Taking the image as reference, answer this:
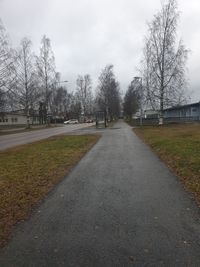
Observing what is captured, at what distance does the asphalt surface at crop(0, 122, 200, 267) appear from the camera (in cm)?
354

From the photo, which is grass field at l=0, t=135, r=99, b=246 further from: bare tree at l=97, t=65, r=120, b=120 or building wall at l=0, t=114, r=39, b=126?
building wall at l=0, t=114, r=39, b=126

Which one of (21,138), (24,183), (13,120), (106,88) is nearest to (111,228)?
(24,183)

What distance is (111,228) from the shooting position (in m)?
4.48

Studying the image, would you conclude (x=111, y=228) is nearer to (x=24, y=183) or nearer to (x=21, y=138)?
(x=24, y=183)

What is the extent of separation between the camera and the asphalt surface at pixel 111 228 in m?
3.54

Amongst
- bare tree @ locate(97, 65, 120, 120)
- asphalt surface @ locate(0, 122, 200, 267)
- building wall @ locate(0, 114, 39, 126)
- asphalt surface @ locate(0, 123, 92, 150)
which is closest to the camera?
asphalt surface @ locate(0, 122, 200, 267)

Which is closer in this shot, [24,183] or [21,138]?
[24,183]

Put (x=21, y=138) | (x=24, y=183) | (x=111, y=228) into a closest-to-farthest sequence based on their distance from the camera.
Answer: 1. (x=111, y=228)
2. (x=24, y=183)
3. (x=21, y=138)

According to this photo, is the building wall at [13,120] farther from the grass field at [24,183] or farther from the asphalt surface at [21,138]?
the grass field at [24,183]

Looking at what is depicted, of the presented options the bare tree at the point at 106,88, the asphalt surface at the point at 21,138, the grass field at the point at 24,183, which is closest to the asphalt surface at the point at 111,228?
the grass field at the point at 24,183

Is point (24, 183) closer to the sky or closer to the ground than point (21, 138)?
closer to the sky

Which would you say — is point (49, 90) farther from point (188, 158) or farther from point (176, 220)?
point (176, 220)

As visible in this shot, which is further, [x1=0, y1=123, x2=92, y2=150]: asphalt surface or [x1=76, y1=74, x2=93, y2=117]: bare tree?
[x1=76, y1=74, x2=93, y2=117]: bare tree

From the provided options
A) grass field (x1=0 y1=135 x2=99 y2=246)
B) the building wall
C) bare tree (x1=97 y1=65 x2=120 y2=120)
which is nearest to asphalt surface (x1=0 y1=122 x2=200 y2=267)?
grass field (x1=0 y1=135 x2=99 y2=246)
